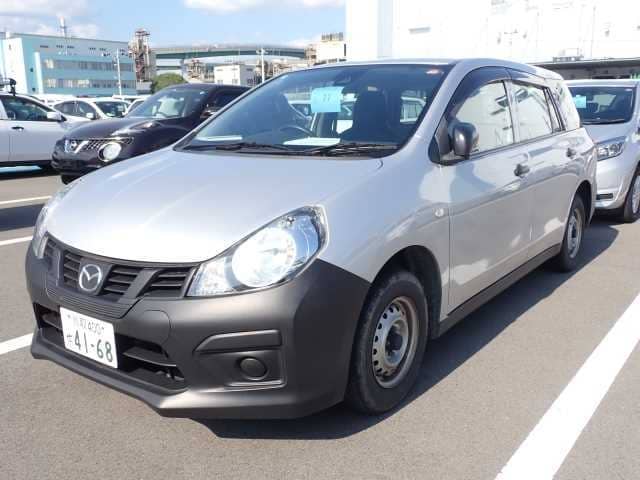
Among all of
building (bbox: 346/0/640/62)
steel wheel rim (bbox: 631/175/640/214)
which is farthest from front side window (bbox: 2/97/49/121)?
building (bbox: 346/0/640/62)

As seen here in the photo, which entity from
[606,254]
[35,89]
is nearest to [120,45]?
[35,89]

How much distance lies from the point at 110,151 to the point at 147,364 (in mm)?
5739

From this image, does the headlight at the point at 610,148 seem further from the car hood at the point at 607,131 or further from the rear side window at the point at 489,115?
the rear side window at the point at 489,115

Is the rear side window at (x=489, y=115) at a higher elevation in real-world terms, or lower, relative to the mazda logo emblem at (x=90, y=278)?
higher

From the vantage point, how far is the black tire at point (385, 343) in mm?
2484

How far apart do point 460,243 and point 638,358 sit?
1.31 meters

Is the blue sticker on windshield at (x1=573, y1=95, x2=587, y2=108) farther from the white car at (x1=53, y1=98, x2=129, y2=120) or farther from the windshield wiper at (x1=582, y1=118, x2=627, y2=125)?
the white car at (x1=53, y1=98, x2=129, y2=120)

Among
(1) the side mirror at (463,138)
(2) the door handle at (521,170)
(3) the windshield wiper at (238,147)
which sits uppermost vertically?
(1) the side mirror at (463,138)

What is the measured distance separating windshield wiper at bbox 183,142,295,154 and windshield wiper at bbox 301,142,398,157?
157 millimetres

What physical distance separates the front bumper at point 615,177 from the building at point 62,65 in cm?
9536

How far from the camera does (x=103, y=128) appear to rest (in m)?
7.84

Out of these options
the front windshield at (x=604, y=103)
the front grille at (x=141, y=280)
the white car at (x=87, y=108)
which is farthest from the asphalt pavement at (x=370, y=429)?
the white car at (x=87, y=108)

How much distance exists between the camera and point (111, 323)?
2.32m

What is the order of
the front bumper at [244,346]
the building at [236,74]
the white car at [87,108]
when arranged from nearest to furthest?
the front bumper at [244,346] < the white car at [87,108] < the building at [236,74]
